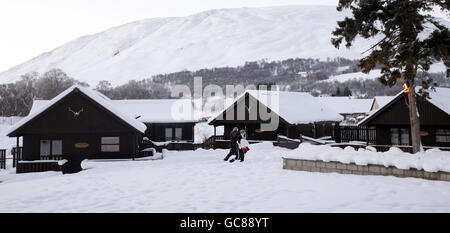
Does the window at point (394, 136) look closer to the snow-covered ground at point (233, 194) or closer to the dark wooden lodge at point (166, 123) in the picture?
the snow-covered ground at point (233, 194)

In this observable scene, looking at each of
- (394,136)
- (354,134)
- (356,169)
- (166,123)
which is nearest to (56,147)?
(166,123)

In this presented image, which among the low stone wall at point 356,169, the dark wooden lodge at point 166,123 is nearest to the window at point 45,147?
the dark wooden lodge at point 166,123

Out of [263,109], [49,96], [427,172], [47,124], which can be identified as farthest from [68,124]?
[49,96]

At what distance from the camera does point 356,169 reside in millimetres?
12484

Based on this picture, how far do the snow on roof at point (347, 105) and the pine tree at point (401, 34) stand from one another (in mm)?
75736

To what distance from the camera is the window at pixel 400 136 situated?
24688mm

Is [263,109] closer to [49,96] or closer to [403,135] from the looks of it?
[403,135]

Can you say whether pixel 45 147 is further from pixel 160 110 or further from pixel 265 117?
pixel 265 117

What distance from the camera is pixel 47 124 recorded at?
2312cm

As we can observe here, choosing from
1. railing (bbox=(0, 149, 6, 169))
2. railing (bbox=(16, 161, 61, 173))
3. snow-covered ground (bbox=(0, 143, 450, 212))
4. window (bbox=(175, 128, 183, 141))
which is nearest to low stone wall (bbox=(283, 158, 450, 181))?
snow-covered ground (bbox=(0, 143, 450, 212))

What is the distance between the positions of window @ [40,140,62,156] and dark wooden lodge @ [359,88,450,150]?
69.3 ft

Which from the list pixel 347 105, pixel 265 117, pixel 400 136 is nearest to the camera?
pixel 400 136

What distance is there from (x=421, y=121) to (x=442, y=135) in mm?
1521
